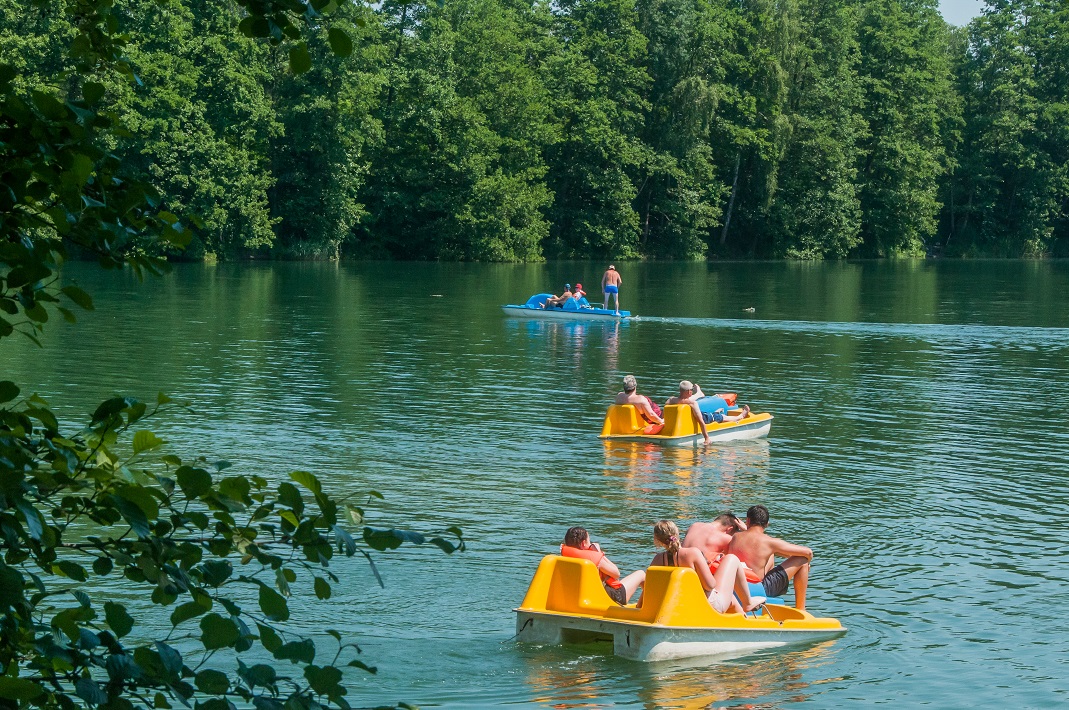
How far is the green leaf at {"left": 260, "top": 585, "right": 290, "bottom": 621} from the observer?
135 inches

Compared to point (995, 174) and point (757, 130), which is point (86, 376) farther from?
point (995, 174)

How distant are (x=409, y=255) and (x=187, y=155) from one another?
16.2 meters

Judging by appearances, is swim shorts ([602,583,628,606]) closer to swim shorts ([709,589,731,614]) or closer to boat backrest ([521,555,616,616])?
boat backrest ([521,555,616,616])

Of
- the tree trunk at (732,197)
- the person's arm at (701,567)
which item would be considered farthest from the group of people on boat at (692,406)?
the tree trunk at (732,197)

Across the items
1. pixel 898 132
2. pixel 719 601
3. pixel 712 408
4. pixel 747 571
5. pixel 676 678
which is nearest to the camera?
pixel 676 678

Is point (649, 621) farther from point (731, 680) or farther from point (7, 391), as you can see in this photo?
point (7, 391)

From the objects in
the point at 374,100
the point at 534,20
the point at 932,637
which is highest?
the point at 534,20

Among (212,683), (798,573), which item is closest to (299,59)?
(212,683)

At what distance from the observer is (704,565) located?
1074 centimetres

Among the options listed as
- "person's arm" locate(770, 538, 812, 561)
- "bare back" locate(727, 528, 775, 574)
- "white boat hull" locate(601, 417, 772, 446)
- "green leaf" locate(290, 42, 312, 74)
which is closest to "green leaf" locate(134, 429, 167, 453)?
"green leaf" locate(290, 42, 312, 74)

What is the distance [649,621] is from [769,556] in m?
1.66

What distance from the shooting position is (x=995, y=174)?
95.6 meters

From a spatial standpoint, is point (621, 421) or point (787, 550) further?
point (621, 421)

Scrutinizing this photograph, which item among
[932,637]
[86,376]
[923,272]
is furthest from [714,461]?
[923,272]
